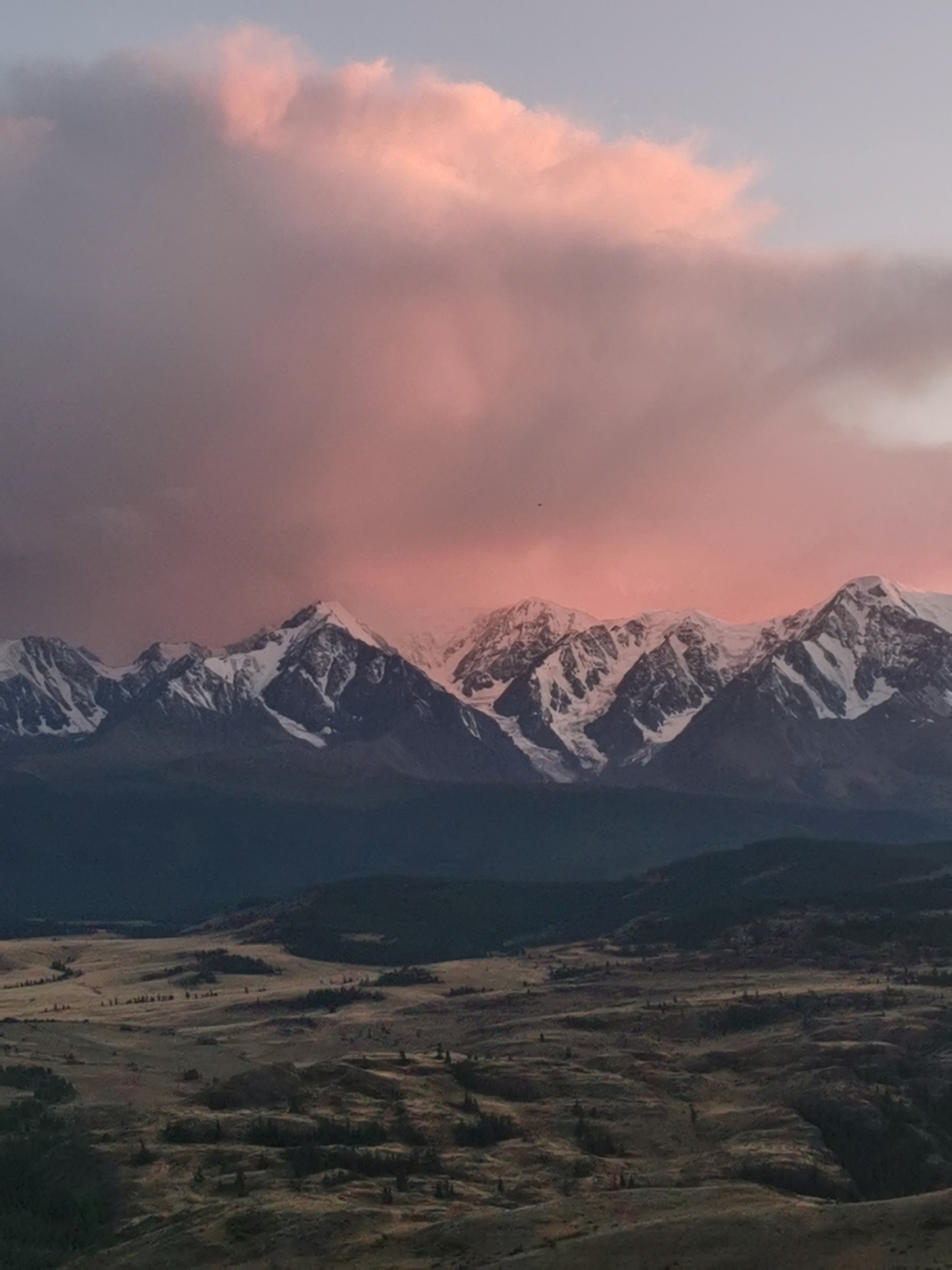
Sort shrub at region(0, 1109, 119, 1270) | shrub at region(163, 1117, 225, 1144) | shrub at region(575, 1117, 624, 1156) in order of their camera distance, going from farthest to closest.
→ shrub at region(575, 1117, 624, 1156)
shrub at region(163, 1117, 225, 1144)
shrub at region(0, 1109, 119, 1270)

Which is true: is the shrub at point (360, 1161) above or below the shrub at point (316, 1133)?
below

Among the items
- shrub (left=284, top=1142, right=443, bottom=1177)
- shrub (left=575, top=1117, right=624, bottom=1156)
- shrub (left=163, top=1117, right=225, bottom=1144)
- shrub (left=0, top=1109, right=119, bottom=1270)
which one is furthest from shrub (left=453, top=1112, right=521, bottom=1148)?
shrub (left=0, top=1109, right=119, bottom=1270)

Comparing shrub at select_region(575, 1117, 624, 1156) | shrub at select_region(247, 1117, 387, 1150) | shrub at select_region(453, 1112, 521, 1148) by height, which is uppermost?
shrub at select_region(247, 1117, 387, 1150)

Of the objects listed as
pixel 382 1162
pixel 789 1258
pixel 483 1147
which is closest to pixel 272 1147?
pixel 382 1162

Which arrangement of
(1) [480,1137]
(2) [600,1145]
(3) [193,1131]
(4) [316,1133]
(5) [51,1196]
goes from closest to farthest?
(5) [51,1196] → (4) [316,1133] → (3) [193,1131] → (2) [600,1145] → (1) [480,1137]

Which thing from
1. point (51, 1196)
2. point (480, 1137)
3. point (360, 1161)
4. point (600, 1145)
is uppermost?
point (51, 1196)

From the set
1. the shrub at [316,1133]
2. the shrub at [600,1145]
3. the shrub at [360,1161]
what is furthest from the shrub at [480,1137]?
the shrub at [360,1161]

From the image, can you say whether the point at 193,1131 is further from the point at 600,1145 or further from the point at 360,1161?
the point at 600,1145

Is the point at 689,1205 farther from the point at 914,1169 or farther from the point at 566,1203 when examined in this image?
the point at 914,1169

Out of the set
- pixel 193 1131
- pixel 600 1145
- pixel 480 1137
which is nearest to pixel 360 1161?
pixel 480 1137

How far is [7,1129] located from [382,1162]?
45.7 meters

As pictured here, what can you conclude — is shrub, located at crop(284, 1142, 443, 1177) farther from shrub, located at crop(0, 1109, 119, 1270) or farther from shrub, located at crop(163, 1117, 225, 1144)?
shrub, located at crop(0, 1109, 119, 1270)

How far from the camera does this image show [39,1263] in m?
151

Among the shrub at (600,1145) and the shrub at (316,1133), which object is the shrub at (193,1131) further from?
the shrub at (600,1145)
